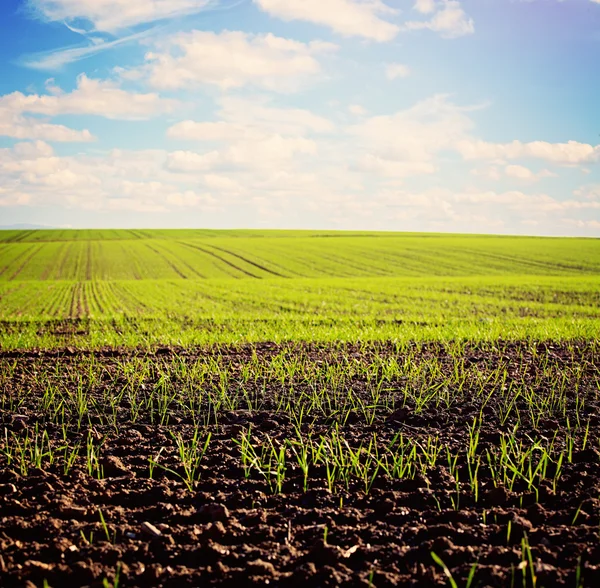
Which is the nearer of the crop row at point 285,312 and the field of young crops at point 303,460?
the field of young crops at point 303,460

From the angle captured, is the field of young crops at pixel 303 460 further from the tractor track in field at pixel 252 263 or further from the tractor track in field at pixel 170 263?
the tractor track in field at pixel 252 263

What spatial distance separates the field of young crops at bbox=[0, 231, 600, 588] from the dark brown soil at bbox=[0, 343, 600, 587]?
2 cm

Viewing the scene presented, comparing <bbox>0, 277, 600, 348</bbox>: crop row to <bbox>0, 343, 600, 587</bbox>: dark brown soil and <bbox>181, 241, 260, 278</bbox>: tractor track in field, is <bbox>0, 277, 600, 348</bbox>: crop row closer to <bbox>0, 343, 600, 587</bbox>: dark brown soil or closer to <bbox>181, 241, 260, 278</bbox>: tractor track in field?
<bbox>0, 343, 600, 587</bbox>: dark brown soil

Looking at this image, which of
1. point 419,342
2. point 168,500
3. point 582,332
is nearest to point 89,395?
point 168,500

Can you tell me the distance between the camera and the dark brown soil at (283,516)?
3357 millimetres

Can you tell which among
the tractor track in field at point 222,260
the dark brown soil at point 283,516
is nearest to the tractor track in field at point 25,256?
the tractor track in field at point 222,260

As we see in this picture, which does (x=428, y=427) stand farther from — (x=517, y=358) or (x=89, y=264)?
(x=89, y=264)

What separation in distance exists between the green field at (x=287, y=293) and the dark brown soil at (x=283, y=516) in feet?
20.1

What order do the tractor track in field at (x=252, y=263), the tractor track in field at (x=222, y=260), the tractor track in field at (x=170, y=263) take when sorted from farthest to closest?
the tractor track in field at (x=252, y=263) → the tractor track in field at (x=222, y=260) → the tractor track in field at (x=170, y=263)

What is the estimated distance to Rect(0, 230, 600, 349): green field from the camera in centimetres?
1441

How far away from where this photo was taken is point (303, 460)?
187 inches

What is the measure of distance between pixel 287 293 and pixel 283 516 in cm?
2345

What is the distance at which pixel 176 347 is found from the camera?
11500 mm

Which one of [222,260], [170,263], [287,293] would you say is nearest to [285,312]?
[287,293]
